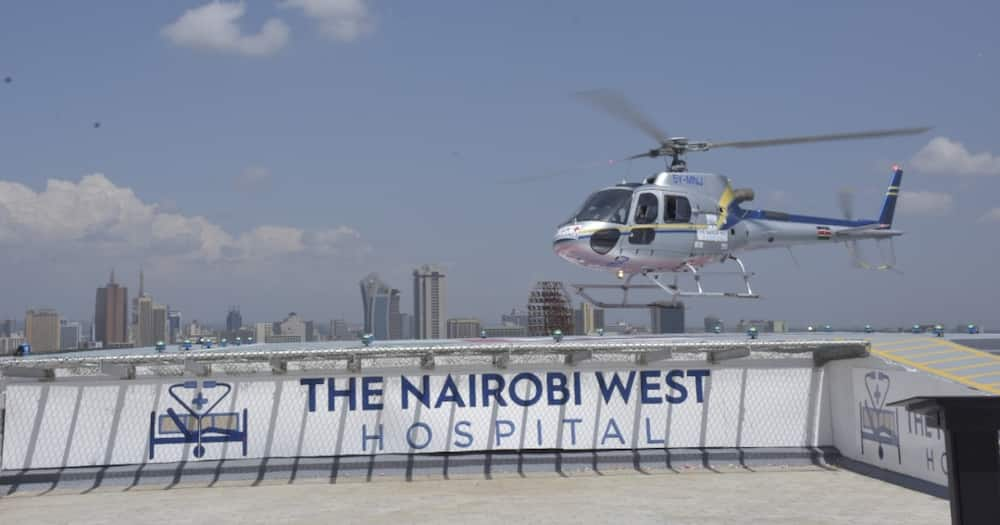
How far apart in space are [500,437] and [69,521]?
7.81 m

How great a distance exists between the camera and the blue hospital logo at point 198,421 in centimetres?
1711

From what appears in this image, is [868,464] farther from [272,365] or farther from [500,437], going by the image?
[272,365]

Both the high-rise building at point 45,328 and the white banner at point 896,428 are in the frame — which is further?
the high-rise building at point 45,328

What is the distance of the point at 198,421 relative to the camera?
56.4 ft

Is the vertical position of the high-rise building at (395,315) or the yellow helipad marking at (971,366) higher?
the high-rise building at (395,315)

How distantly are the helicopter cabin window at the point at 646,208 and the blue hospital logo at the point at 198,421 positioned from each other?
11108 millimetres

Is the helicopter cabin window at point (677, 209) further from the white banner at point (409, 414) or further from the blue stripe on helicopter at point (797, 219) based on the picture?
the white banner at point (409, 414)

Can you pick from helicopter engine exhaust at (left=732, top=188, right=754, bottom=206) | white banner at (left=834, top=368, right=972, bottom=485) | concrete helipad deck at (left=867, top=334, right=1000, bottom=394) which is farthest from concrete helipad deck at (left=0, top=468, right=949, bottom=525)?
helicopter engine exhaust at (left=732, top=188, right=754, bottom=206)

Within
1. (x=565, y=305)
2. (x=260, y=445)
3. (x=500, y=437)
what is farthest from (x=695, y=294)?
(x=565, y=305)

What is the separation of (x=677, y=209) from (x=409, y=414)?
9776mm

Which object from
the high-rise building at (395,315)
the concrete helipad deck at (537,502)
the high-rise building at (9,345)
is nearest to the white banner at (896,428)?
the concrete helipad deck at (537,502)

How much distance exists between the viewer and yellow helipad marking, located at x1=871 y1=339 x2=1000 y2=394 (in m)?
14.5

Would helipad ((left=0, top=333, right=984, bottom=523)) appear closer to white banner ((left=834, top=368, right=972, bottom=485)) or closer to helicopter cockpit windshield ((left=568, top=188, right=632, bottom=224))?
white banner ((left=834, top=368, right=972, bottom=485))

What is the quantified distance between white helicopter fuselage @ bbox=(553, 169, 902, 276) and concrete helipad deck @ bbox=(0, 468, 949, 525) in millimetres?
7246
